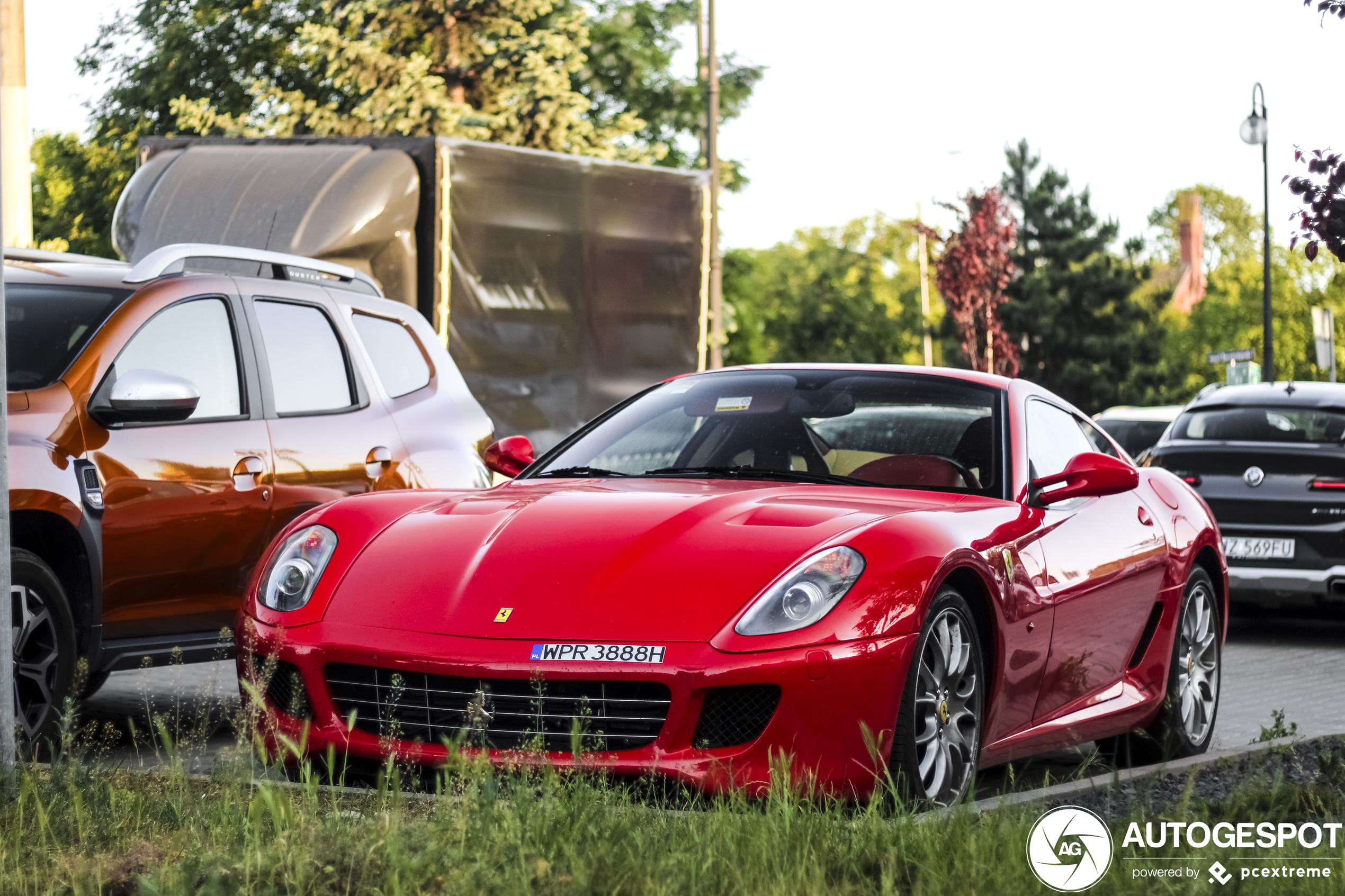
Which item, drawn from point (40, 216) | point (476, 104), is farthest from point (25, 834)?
point (40, 216)

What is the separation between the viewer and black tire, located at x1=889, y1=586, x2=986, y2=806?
15.8ft

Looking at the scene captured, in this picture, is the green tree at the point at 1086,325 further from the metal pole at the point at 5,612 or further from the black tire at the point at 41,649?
the metal pole at the point at 5,612

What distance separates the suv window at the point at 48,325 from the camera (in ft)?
22.0

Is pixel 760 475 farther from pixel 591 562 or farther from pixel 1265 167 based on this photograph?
pixel 1265 167

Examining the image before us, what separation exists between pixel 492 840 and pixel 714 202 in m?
12.7

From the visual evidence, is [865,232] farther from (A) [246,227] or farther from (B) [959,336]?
(A) [246,227]

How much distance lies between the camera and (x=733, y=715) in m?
4.67

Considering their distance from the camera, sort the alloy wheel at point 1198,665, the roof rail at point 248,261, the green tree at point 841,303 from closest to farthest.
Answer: the alloy wheel at point 1198,665, the roof rail at point 248,261, the green tree at point 841,303

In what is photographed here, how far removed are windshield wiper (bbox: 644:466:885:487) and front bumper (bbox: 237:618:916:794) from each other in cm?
131

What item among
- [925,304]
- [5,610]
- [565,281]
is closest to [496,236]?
[565,281]

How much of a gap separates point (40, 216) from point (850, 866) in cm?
4624

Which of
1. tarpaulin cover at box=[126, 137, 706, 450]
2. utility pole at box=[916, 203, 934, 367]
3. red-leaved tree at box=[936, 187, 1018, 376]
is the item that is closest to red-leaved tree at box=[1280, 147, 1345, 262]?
tarpaulin cover at box=[126, 137, 706, 450]

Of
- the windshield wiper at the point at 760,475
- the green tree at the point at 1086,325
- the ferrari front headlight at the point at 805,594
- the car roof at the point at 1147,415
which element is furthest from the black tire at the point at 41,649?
the green tree at the point at 1086,325

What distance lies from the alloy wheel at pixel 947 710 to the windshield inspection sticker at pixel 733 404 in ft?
4.97
